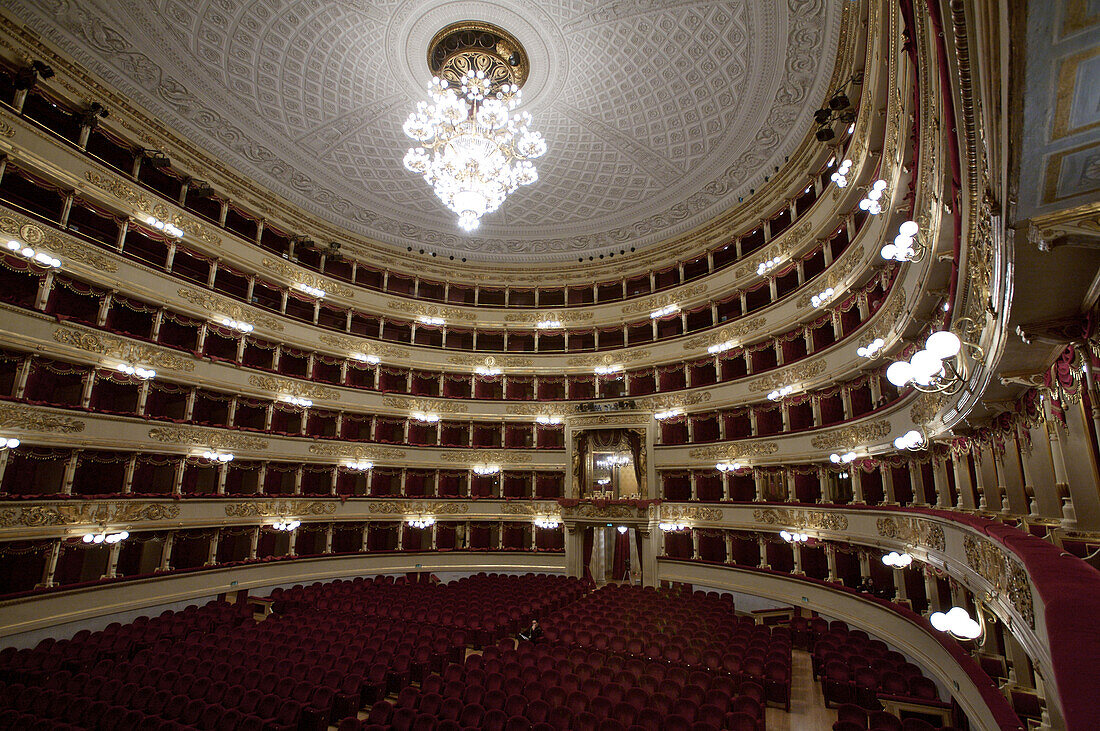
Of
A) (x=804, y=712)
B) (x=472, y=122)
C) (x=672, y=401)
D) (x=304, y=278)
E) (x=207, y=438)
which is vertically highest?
(x=472, y=122)

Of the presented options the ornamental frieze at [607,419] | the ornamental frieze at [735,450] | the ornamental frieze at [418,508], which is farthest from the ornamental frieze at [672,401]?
the ornamental frieze at [418,508]

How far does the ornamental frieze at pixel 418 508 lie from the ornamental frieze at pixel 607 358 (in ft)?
26.9

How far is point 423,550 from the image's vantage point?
71.4ft

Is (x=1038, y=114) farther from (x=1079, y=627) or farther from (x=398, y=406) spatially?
(x=398, y=406)

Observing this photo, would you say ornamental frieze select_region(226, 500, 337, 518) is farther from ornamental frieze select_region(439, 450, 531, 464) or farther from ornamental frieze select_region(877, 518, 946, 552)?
ornamental frieze select_region(877, 518, 946, 552)

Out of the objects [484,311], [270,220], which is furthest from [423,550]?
[270,220]

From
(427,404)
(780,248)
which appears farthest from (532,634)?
(780,248)

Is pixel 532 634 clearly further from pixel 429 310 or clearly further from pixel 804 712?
pixel 429 310

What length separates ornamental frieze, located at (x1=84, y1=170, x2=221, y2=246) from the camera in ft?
48.9

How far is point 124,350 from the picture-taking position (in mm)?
14828

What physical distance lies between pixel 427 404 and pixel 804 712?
17.6m

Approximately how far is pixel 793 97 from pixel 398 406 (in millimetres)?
18355

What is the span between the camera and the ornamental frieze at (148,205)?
14.9 m

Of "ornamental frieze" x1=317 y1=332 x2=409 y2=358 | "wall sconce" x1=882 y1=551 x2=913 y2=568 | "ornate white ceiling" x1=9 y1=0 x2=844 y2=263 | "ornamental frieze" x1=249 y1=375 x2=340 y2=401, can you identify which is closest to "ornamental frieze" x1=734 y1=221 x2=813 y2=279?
"ornate white ceiling" x1=9 y1=0 x2=844 y2=263
